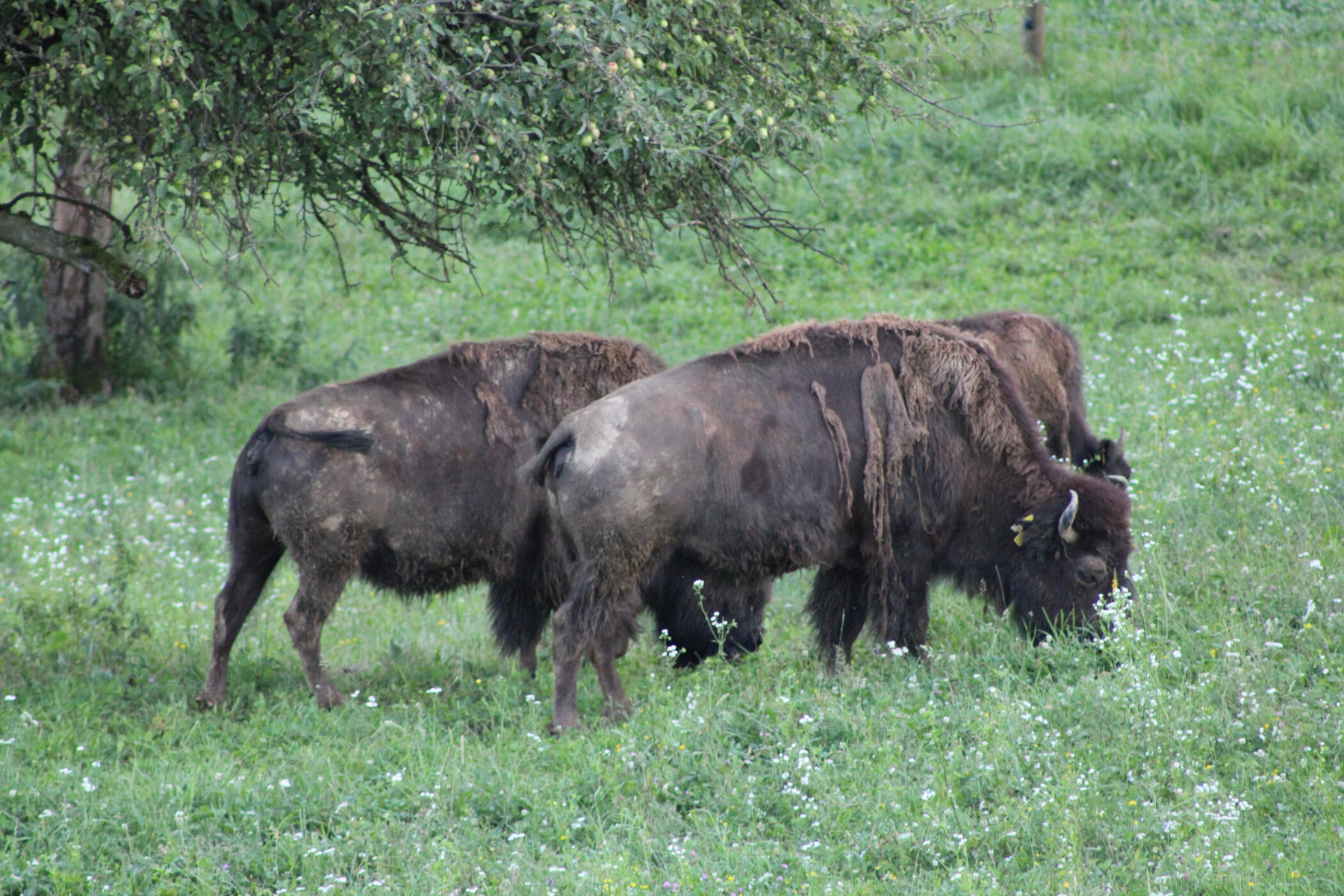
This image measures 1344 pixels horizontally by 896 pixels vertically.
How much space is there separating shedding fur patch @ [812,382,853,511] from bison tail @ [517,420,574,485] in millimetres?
1283

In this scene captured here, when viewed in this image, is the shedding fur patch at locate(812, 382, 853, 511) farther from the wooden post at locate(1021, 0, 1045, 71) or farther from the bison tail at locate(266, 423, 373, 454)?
the wooden post at locate(1021, 0, 1045, 71)

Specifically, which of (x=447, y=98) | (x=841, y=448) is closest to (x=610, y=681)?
(x=841, y=448)

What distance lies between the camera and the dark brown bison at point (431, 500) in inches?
261

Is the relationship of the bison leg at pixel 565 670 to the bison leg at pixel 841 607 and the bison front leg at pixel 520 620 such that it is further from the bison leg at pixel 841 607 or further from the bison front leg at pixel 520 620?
the bison leg at pixel 841 607

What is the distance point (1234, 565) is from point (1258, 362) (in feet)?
14.1

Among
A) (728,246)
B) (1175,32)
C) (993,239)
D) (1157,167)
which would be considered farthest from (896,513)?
(1175,32)

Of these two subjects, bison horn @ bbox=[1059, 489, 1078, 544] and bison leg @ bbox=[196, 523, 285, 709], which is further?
bison leg @ bbox=[196, 523, 285, 709]

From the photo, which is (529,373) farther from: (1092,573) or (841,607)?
(1092,573)

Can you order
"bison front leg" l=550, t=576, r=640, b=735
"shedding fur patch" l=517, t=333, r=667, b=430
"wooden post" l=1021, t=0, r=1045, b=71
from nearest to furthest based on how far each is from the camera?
1. "bison front leg" l=550, t=576, r=640, b=735
2. "shedding fur patch" l=517, t=333, r=667, b=430
3. "wooden post" l=1021, t=0, r=1045, b=71

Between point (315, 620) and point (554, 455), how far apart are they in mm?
1586

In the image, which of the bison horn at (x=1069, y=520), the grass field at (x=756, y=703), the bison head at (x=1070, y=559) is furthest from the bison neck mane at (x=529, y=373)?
the bison horn at (x=1069, y=520)

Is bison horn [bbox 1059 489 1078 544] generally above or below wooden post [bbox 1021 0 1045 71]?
below

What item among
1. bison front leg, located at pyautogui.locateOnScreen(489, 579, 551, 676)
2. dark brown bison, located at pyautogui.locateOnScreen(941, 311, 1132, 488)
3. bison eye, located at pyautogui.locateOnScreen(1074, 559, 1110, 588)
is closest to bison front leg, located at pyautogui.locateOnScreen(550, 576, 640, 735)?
bison front leg, located at pyautogui.locateOnScreen(489, 579, 551, 676)

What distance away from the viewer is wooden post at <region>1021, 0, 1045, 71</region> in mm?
18438
